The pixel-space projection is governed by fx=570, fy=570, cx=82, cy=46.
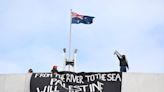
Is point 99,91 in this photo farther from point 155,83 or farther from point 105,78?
point 155,83

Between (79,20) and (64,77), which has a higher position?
(79,20)

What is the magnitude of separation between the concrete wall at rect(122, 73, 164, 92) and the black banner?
274mm

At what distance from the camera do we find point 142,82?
877 inches

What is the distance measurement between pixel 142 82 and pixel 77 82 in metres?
2.56

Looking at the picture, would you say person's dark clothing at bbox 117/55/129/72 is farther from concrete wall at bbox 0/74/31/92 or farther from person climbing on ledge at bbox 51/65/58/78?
concrete wall at bbox 0/74/31/92

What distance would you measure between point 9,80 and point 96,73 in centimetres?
353

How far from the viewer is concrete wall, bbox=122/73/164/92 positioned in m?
22.2

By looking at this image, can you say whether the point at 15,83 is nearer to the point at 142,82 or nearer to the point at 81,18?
the point at 142,82

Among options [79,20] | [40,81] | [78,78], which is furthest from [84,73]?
[79,20]

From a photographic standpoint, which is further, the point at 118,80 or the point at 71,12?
the point at 71,12

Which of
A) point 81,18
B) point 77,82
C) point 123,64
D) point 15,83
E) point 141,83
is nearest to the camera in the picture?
point 141,83

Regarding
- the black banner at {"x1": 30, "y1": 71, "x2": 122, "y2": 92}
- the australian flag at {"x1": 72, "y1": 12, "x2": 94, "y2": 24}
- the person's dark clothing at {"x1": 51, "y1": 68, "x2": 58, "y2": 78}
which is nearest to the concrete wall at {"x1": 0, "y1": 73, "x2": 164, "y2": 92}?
the black banner at {"x1": 30, "y1": 71, "x2": 122, "y2": 92}

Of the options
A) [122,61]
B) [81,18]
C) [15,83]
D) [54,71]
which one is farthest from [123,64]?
[81,18]

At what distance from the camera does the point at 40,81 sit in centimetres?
2266
